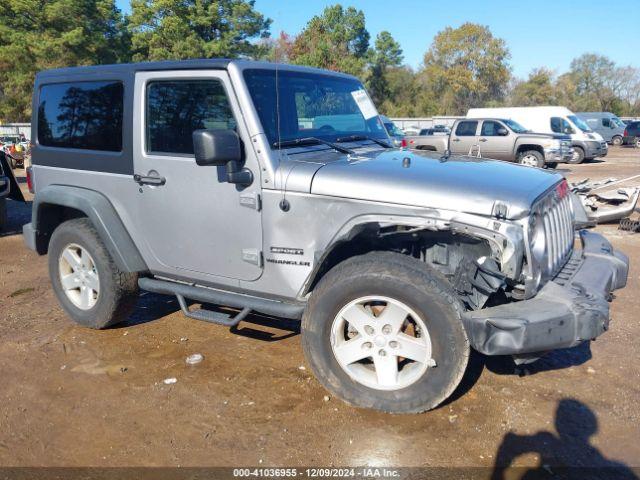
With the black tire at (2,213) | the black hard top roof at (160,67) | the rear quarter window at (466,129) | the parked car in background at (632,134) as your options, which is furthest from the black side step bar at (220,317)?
the parked car in background at (632,134)

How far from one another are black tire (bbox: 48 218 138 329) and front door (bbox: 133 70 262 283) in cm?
41

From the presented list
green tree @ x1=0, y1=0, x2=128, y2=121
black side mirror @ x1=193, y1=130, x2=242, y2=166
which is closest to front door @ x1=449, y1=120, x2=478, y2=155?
black side mirror @ x1=193, y1=130, x2=242, y2=166

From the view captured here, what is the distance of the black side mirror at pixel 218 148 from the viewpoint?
3.23 metres

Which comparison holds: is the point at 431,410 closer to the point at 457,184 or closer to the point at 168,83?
the point at 457,184

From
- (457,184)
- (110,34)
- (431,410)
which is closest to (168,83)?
(457,184)

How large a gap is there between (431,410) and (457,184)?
55.5 inches

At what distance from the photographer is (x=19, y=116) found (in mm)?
38188

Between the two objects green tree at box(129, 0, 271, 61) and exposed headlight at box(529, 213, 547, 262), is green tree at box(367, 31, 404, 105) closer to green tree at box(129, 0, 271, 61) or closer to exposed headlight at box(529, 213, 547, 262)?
green tree at box(129, 0, 271, 61)

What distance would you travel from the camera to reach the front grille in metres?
3.32

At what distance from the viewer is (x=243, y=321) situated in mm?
4891

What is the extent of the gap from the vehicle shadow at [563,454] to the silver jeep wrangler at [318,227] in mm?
479

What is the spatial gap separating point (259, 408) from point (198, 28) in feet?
117

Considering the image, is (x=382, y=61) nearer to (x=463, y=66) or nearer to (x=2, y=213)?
(x=463, y=66)

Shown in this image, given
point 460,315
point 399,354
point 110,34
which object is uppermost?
point 110,34
